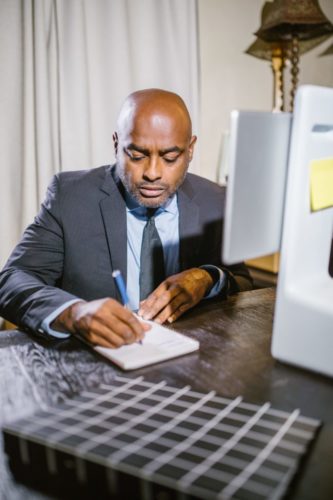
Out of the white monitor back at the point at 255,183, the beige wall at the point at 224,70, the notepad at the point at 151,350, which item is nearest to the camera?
the white monitor back at the point at 255,183

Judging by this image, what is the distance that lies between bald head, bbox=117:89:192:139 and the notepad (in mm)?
691

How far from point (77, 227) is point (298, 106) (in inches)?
34.5

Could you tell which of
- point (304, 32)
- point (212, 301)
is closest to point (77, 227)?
point (212, 301)

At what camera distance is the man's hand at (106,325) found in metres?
0.91

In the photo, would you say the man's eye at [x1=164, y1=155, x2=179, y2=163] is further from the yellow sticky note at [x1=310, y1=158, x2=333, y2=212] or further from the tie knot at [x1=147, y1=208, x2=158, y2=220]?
the yellow sticky note at [x1=310, y1=158, x2=333, y2=212]

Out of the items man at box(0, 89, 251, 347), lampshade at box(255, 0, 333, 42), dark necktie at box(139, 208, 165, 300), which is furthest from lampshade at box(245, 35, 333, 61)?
dark necktie at box(139, 208, 165, 300)

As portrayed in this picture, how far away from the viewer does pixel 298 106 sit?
780 mm

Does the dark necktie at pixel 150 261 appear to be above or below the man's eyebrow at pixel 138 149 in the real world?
below

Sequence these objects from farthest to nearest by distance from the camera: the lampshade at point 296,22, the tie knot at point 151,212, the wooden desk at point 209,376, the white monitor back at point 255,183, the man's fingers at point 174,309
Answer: the lampshade at point 296,22 < the tie knot at point 151,212 < the man's fingers at point 174,309 < the white monitor back at point 255,183 < the wooden desk at point 209,376

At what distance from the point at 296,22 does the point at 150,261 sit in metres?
1.76

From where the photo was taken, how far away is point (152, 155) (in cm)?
141

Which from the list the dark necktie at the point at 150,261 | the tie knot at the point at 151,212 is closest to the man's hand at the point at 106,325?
the dark necktie at the point at 150,261

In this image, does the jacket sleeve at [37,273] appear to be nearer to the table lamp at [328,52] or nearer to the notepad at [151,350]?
the notepad at [151,350]

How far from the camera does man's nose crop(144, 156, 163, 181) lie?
1.41 meters
